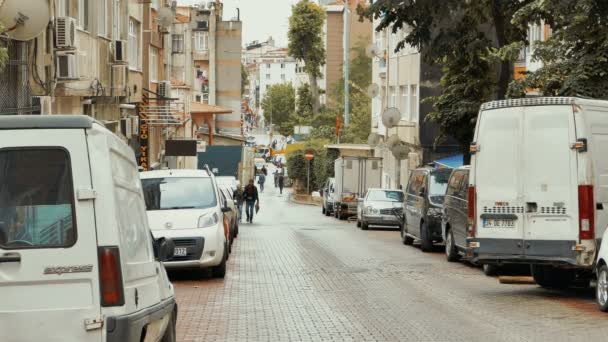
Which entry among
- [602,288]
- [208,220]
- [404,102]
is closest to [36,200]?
[602,288]

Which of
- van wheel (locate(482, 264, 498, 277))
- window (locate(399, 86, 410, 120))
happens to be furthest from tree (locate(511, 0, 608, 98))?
window (locate(399, 86, 410, 120))

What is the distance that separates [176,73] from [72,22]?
182 feet

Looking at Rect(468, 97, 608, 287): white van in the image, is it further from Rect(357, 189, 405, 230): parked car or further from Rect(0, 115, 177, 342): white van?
Rect(357, 189, 405, 230): parked car

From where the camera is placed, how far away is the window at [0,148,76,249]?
23.8 feet

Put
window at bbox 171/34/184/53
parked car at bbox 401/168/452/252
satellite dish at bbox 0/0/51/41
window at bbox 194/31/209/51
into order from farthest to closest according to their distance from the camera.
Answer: window at bbox 194/31/209/51 → window at bbox 171/34/184/53 → parked car at bbox 401/168/452/252 → satellite dish at bbox 0/0/51/41

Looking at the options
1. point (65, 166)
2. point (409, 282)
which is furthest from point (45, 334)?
point (409, 282)

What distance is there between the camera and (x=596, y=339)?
12.7 m

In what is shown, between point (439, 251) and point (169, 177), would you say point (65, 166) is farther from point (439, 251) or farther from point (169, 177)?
point (439, 251)

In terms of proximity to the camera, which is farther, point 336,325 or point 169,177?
point 169,177

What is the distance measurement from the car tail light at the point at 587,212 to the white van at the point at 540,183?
0.05 ft

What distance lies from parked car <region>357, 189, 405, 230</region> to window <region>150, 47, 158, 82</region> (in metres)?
13.9

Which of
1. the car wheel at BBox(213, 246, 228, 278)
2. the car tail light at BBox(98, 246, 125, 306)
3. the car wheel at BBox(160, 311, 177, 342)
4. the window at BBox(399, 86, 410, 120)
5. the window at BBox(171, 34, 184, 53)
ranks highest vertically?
the window at BBox(171, 34, 184, 53)

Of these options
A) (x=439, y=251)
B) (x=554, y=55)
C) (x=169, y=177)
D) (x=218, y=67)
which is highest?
(x=218, y=67)

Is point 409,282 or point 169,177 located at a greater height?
point 169,177
